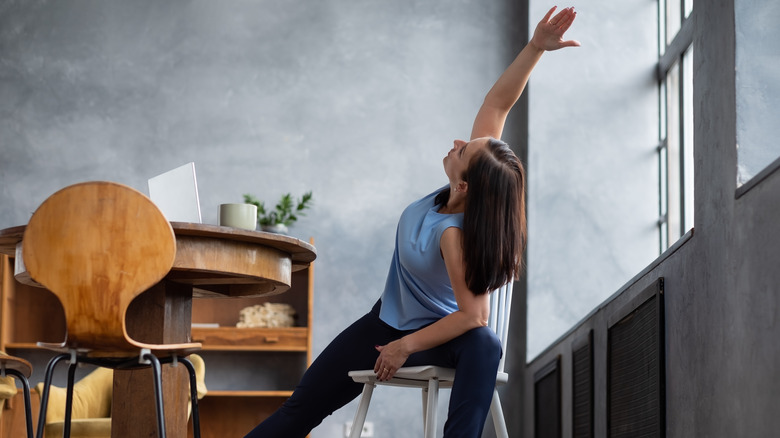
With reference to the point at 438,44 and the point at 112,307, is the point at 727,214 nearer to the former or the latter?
the point at 112,307

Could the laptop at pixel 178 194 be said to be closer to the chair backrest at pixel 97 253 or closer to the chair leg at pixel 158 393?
the chair backrest at pixel 97 253

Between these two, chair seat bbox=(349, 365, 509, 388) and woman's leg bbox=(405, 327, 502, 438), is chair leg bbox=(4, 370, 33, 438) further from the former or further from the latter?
woman's leg bbox=(405, 327, 502, 438)

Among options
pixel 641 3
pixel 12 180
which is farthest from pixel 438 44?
pixel 12 180

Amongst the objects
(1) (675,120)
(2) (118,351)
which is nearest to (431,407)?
(2) (118,351)

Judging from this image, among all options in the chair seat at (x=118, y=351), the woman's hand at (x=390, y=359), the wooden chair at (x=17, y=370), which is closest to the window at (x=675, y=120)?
the woman's hand at (x=390, y=359)

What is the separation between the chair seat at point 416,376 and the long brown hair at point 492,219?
18cm

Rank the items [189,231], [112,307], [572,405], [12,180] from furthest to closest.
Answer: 1. [12,180]
2. [572,405]
3. [189,231]
4. [112,307]

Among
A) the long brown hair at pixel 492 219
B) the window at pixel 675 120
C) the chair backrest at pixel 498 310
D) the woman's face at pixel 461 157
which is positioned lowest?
the chair backrest at pixel 498 310

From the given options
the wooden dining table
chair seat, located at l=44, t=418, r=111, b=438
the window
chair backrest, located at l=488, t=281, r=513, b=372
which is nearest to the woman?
chair backrest, located at l=488, t=281, r=513, b=372

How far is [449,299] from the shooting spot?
6.50ft

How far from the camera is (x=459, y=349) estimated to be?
1.81 metres

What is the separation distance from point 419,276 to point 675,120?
8.75 ft

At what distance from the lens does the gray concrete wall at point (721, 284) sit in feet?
5.15

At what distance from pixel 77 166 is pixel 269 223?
1230 millimetres
